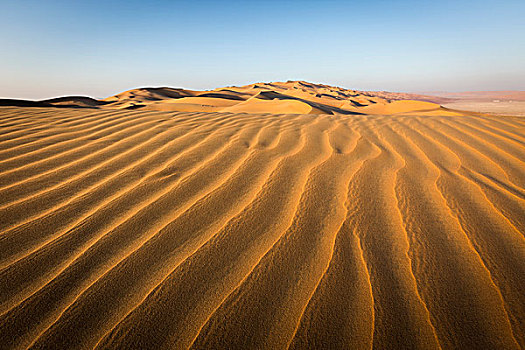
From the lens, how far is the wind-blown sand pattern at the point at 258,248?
789 mm

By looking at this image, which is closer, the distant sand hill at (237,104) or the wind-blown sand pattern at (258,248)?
the wind-blown sand pattern at (258,248)

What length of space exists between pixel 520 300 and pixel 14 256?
72.6 inches

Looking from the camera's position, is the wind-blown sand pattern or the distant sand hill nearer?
the wind-blown sand pattern

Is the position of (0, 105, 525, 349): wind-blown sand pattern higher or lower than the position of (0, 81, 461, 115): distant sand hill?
higher

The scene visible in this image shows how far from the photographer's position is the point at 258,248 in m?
1.09

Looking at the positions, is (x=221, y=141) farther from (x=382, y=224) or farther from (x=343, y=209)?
(x=382, y=224)

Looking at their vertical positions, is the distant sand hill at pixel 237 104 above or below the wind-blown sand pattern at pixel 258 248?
below

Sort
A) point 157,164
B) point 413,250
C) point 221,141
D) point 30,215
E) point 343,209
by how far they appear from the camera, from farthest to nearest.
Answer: point 221,141 → point 157,164 → point 343,209 → point 30,215 → point 413,250

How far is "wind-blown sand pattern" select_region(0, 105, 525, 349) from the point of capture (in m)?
0.79

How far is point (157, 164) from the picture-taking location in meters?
1.87

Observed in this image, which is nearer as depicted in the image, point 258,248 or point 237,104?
point 258,248

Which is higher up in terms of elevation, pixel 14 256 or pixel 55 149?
pixel 55 149

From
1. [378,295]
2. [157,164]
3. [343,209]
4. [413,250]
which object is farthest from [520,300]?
[157,164]

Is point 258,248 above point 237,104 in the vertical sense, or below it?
above
